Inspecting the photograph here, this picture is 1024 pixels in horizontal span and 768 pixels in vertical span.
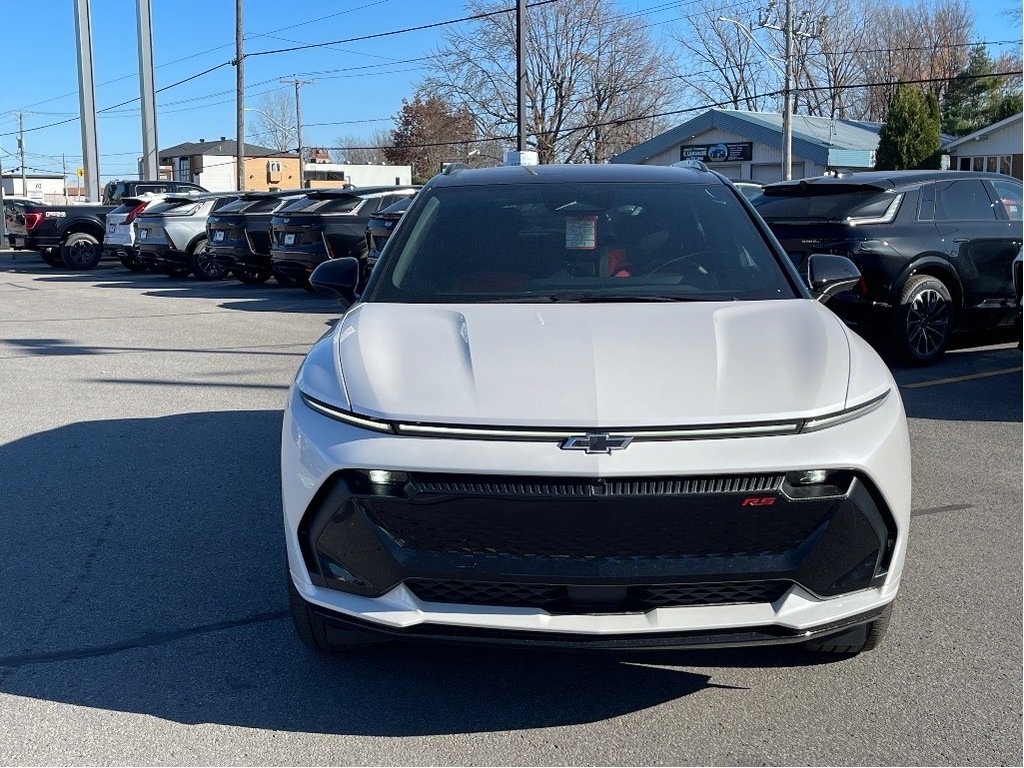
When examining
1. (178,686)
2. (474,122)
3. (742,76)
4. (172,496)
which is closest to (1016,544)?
(178,686)

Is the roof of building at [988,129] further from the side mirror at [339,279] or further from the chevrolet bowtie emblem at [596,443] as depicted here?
the chevrolet bowtie emblem at [596,443]

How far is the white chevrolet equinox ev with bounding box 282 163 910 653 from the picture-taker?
287 cm

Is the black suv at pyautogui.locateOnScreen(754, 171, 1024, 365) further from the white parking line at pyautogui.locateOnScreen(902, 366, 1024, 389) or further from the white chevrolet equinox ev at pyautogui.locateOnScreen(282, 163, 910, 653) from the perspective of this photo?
the white chevrolet equinox ev at pyautogui.locateOnScreen(282, 163, 910, 653)

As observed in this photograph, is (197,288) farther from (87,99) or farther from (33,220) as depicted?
(87,99)

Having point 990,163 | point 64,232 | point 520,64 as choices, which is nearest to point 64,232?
point 64,232

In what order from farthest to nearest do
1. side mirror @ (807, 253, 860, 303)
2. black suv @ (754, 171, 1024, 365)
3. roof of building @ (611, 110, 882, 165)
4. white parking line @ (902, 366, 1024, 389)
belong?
roof of building @ (611, 110, 882, 165) < black suv @ (754, 171, 1024, 365) < white parking line @ (902, 366, 1024, 389) < side mirror @ (807, 253, 860, 303)

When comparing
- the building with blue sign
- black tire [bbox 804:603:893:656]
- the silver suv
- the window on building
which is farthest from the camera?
the building with blue sign

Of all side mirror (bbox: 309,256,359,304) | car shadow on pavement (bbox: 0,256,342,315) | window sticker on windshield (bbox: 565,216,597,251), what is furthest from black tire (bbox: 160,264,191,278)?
window sticker on windshield (bbox: 565,216,597,251)

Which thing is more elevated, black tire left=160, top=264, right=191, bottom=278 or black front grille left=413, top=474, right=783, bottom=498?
black tire left=160, top=264, right=191, bottom=278

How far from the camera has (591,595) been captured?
2883 mm

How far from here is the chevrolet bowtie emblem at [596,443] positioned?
288 cm

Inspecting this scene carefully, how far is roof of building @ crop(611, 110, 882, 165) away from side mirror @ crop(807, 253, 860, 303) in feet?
117

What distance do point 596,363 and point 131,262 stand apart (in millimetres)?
22081

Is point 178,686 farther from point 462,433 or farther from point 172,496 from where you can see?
point 172,496
